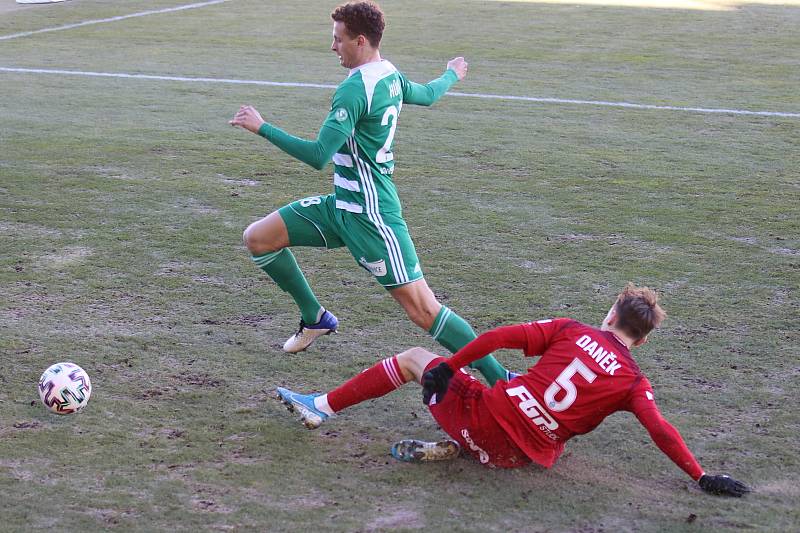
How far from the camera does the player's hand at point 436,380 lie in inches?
161

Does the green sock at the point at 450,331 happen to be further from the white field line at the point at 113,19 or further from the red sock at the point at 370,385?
the white field line at the point at 113,19

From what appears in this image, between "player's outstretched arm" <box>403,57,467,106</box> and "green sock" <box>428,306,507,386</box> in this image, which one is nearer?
"green sock" <box>428,306,507,386</box>

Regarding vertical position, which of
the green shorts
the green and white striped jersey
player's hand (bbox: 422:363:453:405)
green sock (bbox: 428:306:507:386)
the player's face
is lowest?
green sock (bbox: 428:306:507:386)

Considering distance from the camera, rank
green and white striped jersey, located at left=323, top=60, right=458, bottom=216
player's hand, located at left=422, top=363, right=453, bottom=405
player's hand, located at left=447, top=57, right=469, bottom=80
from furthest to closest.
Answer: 1. player's hand, located at left=447, top=57, right=469, bottom=80
2. green and white striped jersey, located at left=323, top=60, right=458, bottom=216
3. player's hand, located at left=422, top=363, right=453, bottom=405

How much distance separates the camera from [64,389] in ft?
15.2

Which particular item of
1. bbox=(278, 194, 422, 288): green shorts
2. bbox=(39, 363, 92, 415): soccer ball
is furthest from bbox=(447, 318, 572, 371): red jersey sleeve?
bbox=(39, 363, 92, 415): soccer ball

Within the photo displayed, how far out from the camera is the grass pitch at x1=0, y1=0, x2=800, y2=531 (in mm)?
4043

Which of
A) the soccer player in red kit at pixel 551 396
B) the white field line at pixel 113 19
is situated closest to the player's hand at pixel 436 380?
the soccer player in red kit at pixel 551 396

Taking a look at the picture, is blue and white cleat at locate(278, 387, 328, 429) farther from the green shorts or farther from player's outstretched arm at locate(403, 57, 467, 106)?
player's outstretched arm at locate(403, 57, 467, 106)

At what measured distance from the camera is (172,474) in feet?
13.7

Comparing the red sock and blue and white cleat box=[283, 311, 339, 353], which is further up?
the red sock

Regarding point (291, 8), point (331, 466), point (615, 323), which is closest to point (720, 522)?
point (615, 323)

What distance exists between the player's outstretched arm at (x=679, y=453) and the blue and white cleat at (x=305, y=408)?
1.51 meters

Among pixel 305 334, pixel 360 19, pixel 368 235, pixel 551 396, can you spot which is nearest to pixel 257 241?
pixel 305 334
